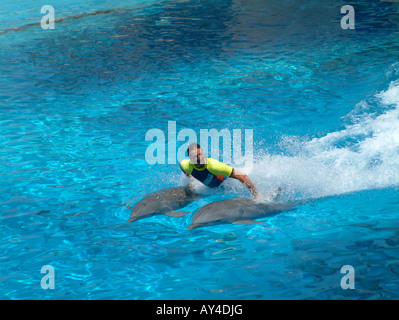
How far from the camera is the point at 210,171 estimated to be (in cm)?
487

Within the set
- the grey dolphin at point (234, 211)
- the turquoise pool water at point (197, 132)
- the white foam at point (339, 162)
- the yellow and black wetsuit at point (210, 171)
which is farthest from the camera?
the white foam at point (339, 162)

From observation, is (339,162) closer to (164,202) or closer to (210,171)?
(210,171)

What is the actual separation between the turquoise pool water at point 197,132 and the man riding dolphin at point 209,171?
0.27 m

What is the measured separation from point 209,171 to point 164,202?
0.63 m

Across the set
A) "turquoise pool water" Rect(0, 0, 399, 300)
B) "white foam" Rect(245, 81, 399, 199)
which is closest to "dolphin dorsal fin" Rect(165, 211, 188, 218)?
"turquoise pool water" Rect(0, 0, 399, 300)

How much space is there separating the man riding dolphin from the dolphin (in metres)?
0.24

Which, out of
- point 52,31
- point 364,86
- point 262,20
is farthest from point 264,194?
point 52,31

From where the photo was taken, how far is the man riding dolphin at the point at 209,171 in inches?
187

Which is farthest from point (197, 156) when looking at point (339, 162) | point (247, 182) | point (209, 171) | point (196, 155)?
point (339, 162)

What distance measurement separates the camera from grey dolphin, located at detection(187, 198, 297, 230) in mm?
4441

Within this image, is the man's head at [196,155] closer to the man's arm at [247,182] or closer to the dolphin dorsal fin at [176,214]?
the man's arm at [247,182]

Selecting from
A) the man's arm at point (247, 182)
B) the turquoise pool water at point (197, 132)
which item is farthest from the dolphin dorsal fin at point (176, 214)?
the man's arm at point (247, 182)
